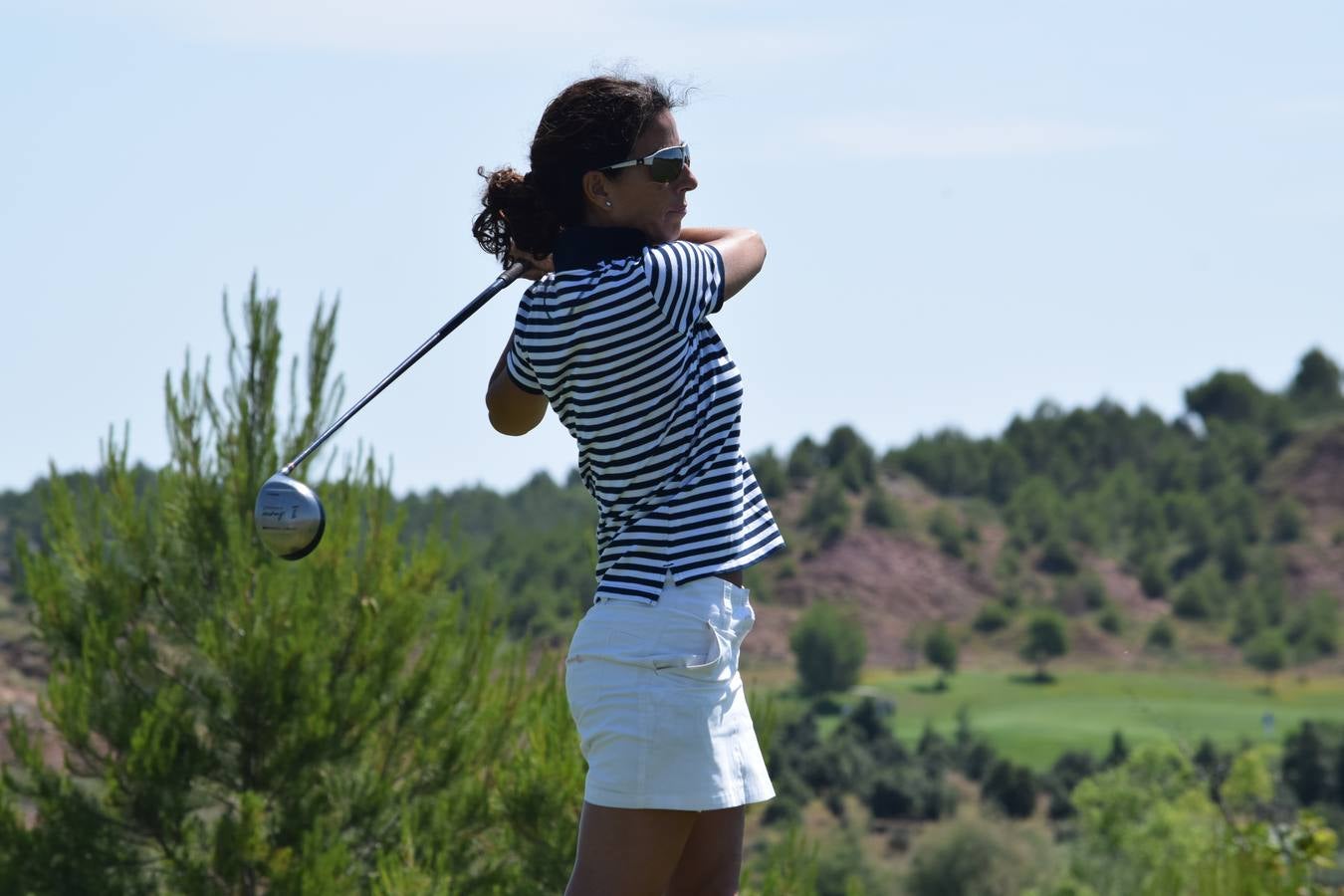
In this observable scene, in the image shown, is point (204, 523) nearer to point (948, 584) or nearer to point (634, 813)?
point (634, 813)

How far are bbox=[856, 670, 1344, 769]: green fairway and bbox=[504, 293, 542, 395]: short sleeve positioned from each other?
237 ft

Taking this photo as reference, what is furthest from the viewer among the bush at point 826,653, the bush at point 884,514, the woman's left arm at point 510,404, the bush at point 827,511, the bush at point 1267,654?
the bush at point 884,514

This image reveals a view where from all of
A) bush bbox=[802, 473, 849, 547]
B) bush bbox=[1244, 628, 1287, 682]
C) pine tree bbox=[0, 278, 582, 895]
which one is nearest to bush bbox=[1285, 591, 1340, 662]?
bush bbox=[1244, 628, 1287, 682]

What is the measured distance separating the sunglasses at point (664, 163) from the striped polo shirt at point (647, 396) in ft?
0.31

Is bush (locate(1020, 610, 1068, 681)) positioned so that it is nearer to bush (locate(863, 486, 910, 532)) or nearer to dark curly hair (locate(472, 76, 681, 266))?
bush (locate(863, 486, 910, 532))

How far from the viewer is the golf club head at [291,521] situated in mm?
2713

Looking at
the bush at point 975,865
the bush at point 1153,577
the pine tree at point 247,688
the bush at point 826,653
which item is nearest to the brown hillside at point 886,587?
the bush at point 826,653

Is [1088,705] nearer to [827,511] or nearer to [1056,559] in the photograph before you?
[1056,559]

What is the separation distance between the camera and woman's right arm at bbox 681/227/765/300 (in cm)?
275

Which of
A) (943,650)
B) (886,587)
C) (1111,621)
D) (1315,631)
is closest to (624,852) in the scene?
(943,650)

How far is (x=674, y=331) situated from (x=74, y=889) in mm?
7133

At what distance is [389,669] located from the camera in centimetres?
930

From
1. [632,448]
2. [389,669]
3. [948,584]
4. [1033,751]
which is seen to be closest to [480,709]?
[389,669]

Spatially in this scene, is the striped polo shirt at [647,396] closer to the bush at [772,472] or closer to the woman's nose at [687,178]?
the woman's nose at [687,178]
